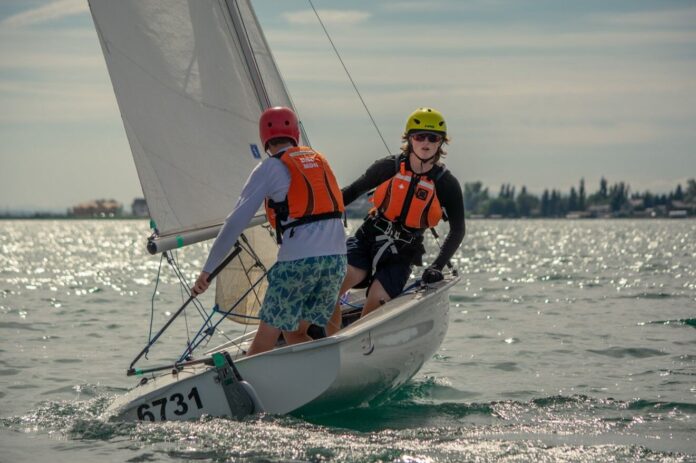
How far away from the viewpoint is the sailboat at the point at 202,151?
649 centimetres

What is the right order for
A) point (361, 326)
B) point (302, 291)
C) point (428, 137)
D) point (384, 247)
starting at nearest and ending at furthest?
point (302, 291) < point (361, 326) < point (428, 137) < point (384, 247)

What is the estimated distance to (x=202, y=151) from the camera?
7316 mm

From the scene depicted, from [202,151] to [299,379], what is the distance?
6.90 ft

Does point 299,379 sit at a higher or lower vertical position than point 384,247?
lower

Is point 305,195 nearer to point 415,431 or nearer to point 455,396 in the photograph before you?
point 415,431

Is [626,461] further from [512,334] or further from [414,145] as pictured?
[512,334]

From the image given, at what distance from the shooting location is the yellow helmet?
291 inches

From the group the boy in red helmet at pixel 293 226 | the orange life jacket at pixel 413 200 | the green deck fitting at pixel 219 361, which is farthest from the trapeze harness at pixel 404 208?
the green deck fitting at pixel 219 361

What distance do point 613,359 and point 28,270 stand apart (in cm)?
2409

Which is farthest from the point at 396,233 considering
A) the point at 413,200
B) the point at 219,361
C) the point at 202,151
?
the point at 219,361

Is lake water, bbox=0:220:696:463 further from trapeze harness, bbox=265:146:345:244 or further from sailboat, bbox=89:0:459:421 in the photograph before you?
trapeze harness, bbox=265:146:345:244

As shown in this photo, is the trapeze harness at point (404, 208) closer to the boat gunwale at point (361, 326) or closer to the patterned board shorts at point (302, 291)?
the boat gunwale at point (361, 326)

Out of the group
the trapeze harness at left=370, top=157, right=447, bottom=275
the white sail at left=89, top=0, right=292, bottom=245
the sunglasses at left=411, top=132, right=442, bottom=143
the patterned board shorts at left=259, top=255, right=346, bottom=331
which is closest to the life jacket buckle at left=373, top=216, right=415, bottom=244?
the trapeze harness at left=370, top=157, right=447, bottom=275

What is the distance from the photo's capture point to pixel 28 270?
30359 mm
